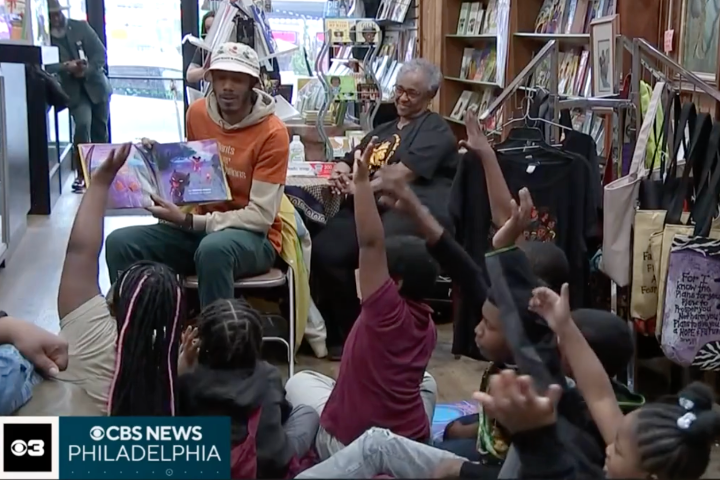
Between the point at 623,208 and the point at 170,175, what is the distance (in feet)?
4.97

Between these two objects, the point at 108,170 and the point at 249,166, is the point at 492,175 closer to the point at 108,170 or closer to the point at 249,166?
the point at 249,166

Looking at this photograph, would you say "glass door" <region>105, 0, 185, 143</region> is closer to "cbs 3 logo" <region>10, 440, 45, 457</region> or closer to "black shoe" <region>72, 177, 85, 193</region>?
"black shoe" <region>72, 177, 85, 193</region>

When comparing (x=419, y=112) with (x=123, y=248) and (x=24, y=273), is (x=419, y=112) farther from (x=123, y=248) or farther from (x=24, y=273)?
(x=24, y=273)

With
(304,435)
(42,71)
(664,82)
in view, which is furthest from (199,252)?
(42,71)

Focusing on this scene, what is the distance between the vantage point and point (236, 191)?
325cm

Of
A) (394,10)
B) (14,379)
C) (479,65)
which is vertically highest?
(394,10)

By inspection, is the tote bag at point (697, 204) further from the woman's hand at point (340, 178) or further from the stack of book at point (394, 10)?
the stack of book at point (394, 10)

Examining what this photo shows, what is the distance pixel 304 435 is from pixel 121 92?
291 inches

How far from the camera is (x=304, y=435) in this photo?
6.95ft

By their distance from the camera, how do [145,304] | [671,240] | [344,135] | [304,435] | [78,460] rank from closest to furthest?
[78,460] → [145,304] → [304,435] → [671,240] → [344,135]

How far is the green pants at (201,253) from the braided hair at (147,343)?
1320mm

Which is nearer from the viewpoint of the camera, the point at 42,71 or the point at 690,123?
the point at 690,123

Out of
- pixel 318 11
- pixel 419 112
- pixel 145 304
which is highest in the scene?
pixel 318 11

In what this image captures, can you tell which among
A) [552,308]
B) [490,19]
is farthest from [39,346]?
[490,19]
